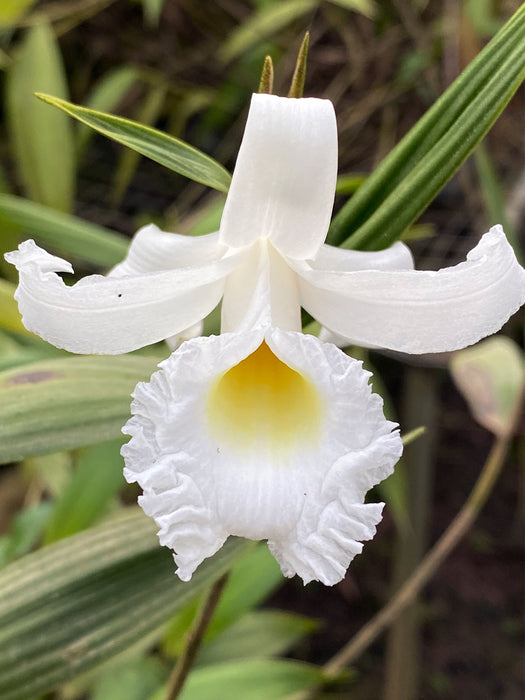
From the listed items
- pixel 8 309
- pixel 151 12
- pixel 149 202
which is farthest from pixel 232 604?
pixel 151 12

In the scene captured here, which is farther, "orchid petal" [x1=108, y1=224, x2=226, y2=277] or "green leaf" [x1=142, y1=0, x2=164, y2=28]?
"green leaf" [x1=142, y1=0, x2=164, y2=28]

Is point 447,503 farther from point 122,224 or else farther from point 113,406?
point 113,406

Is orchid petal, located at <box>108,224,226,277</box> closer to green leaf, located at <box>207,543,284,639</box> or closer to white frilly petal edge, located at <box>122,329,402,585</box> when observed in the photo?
white frilly petal edge, located at <box>122,329,402,585</box>

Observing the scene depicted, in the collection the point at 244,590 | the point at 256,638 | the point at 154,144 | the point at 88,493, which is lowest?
the point at 256,638

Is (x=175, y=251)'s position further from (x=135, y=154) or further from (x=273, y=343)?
(x=135, y=154)

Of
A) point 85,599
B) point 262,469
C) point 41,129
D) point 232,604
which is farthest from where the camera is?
point 41,129

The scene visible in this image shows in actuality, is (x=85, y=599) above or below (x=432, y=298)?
below

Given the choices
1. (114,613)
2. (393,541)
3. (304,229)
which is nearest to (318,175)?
(304,229)

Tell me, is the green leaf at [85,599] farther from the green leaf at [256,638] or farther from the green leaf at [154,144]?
the green leaf at [256,638]

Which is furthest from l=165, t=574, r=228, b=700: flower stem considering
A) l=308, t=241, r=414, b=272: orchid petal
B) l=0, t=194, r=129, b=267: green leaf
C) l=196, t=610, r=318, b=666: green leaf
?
l=196, t=610, r=318, b=666: green leaf
